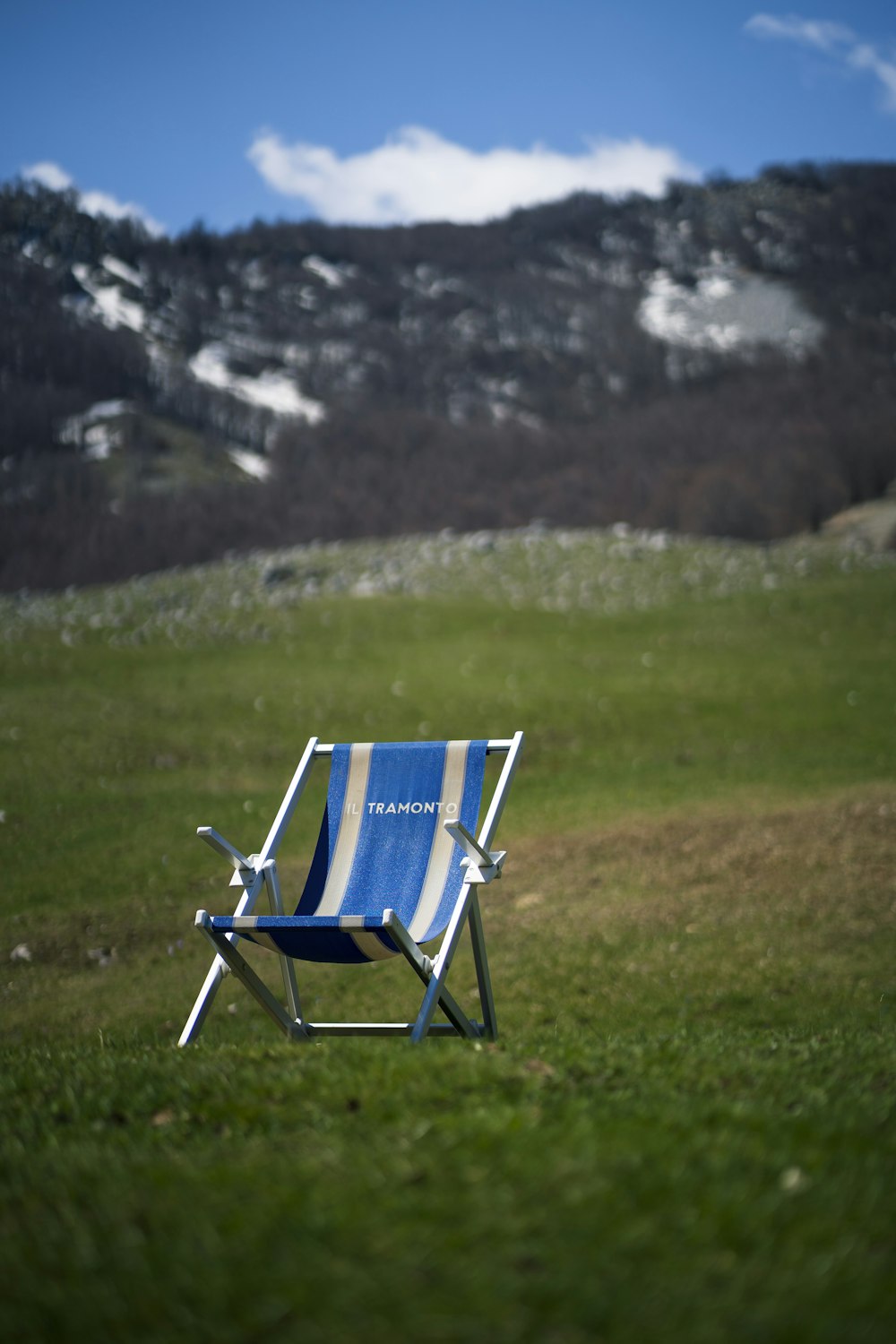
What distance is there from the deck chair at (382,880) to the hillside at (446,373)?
98.9 feet

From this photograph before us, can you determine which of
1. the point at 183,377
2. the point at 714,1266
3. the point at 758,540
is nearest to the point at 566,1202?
the point at 714,1266

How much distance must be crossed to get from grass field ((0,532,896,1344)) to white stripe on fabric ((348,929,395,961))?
407 mm

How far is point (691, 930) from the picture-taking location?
6.75 m

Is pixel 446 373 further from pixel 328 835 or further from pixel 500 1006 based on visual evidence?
pixel 328 835

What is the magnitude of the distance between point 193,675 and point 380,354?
6921 centimetres

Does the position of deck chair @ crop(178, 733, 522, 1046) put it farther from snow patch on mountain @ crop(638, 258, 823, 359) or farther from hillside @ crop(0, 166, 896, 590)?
snow patch on mountain @ crop(638, 258, 823, 359)

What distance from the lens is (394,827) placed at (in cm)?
461

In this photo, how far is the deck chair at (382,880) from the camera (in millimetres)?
3754

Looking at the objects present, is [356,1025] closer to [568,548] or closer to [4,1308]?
[4,1308]

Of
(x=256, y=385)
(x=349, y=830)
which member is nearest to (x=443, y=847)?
(x=349, y=830)

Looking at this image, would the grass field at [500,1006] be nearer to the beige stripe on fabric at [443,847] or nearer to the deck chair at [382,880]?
the deck chair at [382,880]

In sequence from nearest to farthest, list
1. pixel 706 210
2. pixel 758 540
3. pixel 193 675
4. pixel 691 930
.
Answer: pixel 691 930
pixel 193 675
pixel 758 540
pixel 706 210

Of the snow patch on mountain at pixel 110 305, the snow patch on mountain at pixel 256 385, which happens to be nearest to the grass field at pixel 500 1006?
the snow patch on mountain at pixel 256 385

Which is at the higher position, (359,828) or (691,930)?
(359,828)
